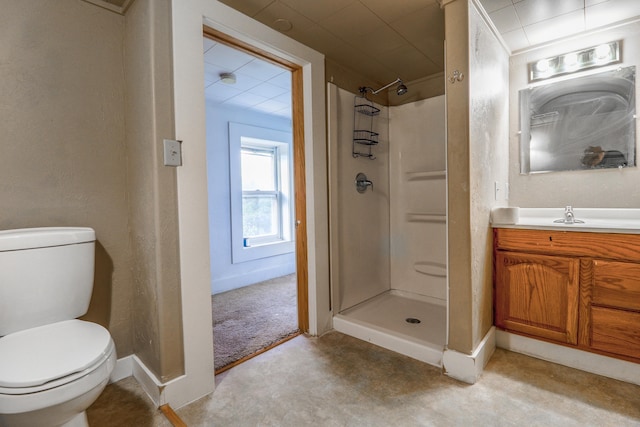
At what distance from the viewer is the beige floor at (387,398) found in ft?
4.49

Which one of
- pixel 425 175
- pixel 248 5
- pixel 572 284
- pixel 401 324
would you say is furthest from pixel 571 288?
pixel 248 5

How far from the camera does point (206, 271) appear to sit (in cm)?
158

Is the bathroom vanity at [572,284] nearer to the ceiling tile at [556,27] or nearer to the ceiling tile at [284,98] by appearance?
the ceiling tile at [556,27]

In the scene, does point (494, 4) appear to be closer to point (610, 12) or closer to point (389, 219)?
point (610, 12)

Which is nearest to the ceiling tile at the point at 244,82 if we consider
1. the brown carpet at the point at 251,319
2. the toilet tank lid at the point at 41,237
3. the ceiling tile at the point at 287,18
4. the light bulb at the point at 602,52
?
the ceiling tile at the point at 287,18

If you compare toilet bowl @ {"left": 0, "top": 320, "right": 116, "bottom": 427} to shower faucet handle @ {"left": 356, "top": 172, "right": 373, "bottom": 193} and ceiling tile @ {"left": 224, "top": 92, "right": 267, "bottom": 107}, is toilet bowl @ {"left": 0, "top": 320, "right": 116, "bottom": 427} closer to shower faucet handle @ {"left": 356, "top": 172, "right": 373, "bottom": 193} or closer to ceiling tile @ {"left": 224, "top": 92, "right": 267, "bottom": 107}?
shower faucet handle @ {"left": 356, "top": 172, "right": 373, "bottom": 193}

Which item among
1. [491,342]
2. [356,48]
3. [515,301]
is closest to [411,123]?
[356,48]

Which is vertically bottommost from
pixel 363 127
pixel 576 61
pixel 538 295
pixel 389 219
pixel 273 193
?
pixel 538 295

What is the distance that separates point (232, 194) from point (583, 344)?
3.14 m

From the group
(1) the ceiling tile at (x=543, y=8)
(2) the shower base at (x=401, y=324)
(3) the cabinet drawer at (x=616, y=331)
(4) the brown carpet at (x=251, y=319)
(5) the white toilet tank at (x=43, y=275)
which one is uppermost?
(1) the ceiling tile at (x=543, y=8)

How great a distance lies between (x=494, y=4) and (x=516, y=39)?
1.83ft

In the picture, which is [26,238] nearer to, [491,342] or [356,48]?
[356,48]

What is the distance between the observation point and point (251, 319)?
101 inches

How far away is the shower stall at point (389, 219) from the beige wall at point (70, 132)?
1372 millimetres
